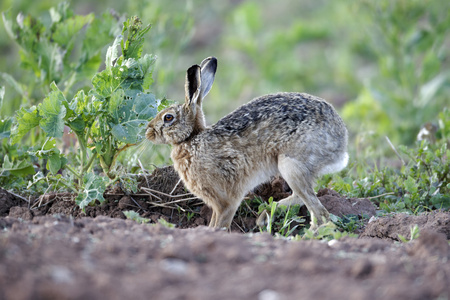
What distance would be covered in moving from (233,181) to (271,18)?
462 inches

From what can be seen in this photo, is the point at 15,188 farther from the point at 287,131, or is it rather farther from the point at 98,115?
the point at 287,131

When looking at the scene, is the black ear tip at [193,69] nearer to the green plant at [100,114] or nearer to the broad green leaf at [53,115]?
the green plant at [100,114]

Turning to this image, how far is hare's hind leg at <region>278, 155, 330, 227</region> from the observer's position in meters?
4.59

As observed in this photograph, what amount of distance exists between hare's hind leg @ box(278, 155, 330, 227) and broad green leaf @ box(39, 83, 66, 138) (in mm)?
1828

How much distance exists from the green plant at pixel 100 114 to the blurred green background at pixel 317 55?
875mm

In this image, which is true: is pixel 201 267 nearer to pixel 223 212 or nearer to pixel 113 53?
pixel 223 212

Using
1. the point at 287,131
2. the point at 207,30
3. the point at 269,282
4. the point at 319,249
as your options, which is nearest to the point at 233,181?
the point at 287,131

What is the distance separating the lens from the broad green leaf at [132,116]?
14.4 ft

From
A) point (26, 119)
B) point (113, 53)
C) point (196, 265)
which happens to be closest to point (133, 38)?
point (113, 53)

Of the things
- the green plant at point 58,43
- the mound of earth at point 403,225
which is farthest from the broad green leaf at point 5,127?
the mound of earth at point 403,225

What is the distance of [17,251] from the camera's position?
2658 mm

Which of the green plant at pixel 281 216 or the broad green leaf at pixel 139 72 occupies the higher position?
the broad green leaf at pixel 139 72

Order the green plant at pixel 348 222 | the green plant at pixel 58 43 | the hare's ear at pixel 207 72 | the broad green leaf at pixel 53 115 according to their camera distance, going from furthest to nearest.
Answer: the green plant at pixel 58 43, the hare's ear at pixel 207 72, the green plant at pixel 348 222, the broad green leaf at pixel 53 115

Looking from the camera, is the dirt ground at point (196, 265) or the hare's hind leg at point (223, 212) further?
the hare's hind leg at point (223, 212)
